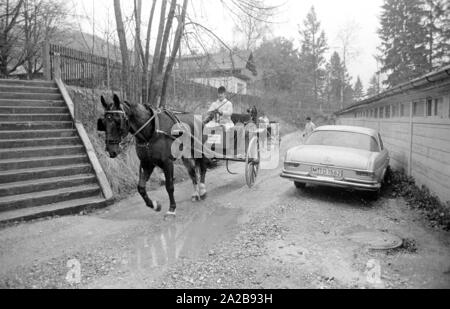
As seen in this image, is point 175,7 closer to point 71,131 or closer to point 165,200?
point 71,131

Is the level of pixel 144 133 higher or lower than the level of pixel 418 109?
lower

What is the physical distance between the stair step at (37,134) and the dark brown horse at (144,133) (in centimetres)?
345

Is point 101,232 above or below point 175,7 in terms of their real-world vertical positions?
below

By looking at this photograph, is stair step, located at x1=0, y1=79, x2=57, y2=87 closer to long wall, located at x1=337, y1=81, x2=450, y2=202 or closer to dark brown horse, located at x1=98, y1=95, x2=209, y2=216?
dark brown horse, located at x1=98, y1=95, x2=209, y2=216

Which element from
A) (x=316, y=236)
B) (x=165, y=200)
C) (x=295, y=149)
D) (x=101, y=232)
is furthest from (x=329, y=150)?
(x=101, y=232)

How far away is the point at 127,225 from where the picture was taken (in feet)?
18.5

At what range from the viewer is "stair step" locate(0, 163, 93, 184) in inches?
257

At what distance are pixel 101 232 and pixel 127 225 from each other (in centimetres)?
46

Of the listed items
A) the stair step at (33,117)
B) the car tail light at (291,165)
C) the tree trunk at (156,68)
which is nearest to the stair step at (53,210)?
the stair step at (33,117)

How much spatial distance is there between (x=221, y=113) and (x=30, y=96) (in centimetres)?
582

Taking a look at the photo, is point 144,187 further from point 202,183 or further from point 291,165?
point 291,165

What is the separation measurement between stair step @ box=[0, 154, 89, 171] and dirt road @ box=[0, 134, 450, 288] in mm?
1790

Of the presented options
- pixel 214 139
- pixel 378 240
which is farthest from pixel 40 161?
pixel 378 240

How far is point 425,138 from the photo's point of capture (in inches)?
303
